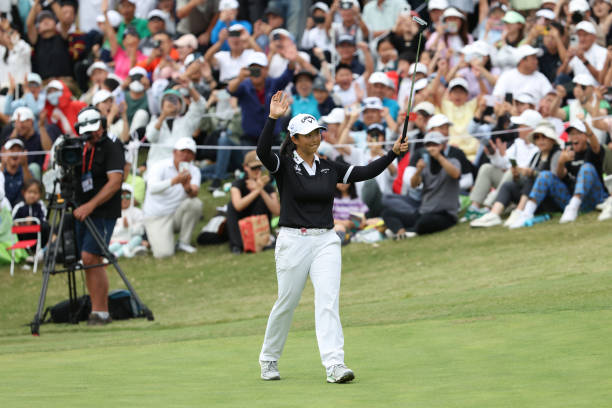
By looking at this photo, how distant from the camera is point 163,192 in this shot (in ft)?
58.1

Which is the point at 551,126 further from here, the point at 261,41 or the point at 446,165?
the point at 261,41

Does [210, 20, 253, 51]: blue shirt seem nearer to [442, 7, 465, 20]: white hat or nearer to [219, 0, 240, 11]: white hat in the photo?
[219, 0, 240, 11]: white hat

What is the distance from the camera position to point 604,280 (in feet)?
37.6

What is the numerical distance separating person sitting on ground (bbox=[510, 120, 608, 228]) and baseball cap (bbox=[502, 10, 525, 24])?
3334 millimetres

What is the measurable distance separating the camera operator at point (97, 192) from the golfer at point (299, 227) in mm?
4939

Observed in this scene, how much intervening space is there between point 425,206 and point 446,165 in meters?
0.78

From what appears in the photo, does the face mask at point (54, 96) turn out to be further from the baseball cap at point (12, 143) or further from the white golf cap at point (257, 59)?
the white golf cap at point (257, 59)

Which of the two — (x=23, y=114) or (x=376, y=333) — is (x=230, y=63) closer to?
(x=23, y=114)

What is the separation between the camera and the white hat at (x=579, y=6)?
17.4 m

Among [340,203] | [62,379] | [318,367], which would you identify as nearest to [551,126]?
[340,203]

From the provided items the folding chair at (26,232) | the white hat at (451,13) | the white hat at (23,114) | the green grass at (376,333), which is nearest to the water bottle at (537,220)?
the green grass at (376,333)

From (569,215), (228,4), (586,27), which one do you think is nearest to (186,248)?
(228,4)

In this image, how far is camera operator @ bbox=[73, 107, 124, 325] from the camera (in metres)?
12.7

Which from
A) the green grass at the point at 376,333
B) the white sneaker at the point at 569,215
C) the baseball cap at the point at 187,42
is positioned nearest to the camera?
the green grass at the point at 376,333
